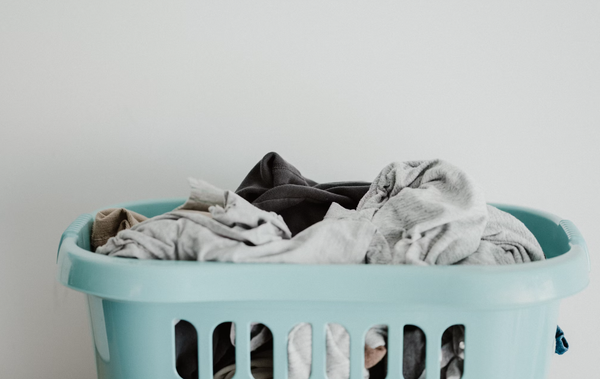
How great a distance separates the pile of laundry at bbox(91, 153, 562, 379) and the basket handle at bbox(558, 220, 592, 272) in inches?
1.9

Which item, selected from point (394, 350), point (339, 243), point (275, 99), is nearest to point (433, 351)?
point (394, 350)

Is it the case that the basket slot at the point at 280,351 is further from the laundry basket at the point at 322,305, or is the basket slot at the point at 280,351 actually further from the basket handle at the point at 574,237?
the basket handle at the point at 574,237

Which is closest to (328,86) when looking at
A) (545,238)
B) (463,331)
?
(545,238)

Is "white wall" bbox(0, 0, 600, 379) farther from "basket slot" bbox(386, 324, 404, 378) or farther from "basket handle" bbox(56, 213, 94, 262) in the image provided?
"basket slot" bbox(386, 324, 404, 378)

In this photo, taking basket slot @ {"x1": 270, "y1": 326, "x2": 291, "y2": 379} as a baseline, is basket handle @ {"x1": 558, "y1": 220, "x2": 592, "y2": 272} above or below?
above

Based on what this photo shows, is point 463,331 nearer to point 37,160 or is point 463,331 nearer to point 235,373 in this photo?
point 235,373

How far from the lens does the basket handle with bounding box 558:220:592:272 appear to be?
617mm

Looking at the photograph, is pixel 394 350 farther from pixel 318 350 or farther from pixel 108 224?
pixel 108 224

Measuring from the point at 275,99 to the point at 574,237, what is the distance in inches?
21.8

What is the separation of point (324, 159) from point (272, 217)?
1.45 feet

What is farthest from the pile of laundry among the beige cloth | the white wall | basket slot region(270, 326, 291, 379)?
the white wall

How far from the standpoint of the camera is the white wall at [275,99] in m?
1.01

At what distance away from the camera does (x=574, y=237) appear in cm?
69

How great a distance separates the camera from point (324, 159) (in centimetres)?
106
